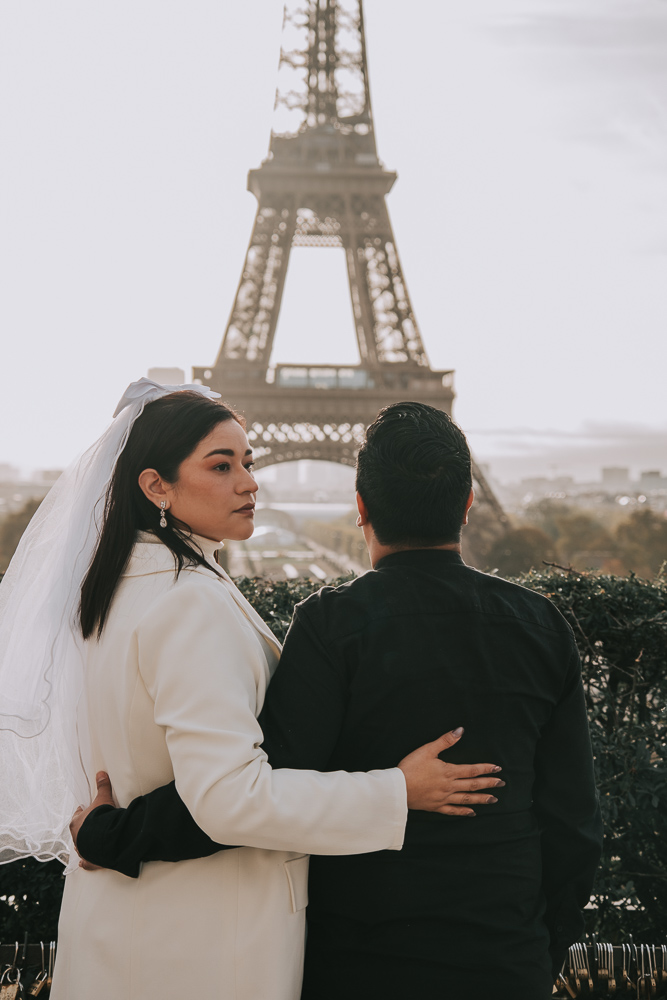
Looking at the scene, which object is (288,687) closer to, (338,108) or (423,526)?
(423,526)

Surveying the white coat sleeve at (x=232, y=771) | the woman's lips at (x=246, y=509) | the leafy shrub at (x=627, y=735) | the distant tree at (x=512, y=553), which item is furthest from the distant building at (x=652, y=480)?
the white coat sleeve at (x=232, y=771)

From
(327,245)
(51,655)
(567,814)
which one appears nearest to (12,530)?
(327,245)

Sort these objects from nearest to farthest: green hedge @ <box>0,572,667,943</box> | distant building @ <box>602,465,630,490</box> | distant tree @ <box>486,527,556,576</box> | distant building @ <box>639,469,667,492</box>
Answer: green hedge @ <box>0,572,667,943</box> → distant tree @ <box>486,527,556,576</box> → distant building @ <box>639,469,667,492</box> → distant building @ <box>602,465,630,490</box>

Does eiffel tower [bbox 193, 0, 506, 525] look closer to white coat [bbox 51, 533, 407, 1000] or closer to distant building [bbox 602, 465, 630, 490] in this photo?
white coat [bbox 51, 533, 407, 1000]

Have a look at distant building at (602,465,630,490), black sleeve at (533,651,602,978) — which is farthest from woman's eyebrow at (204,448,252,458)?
distant building at (602,465,630,490)

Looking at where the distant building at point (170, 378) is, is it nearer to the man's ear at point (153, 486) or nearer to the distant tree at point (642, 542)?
the man's ear at point (153, 486)

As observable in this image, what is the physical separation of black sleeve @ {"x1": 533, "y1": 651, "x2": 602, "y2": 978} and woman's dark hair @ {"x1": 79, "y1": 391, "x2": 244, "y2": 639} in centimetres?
79

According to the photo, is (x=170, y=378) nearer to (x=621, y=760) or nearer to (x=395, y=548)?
(x=395, y=548)

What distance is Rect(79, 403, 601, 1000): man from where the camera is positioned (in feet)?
4.56

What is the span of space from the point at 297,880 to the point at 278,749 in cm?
31

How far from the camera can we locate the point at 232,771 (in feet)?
4.34

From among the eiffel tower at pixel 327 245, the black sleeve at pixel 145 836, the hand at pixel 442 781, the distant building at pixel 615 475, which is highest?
the distant building at pixel 615 475

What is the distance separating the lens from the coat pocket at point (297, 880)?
4.92 ft

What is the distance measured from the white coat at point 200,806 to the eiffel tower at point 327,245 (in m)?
14.8
